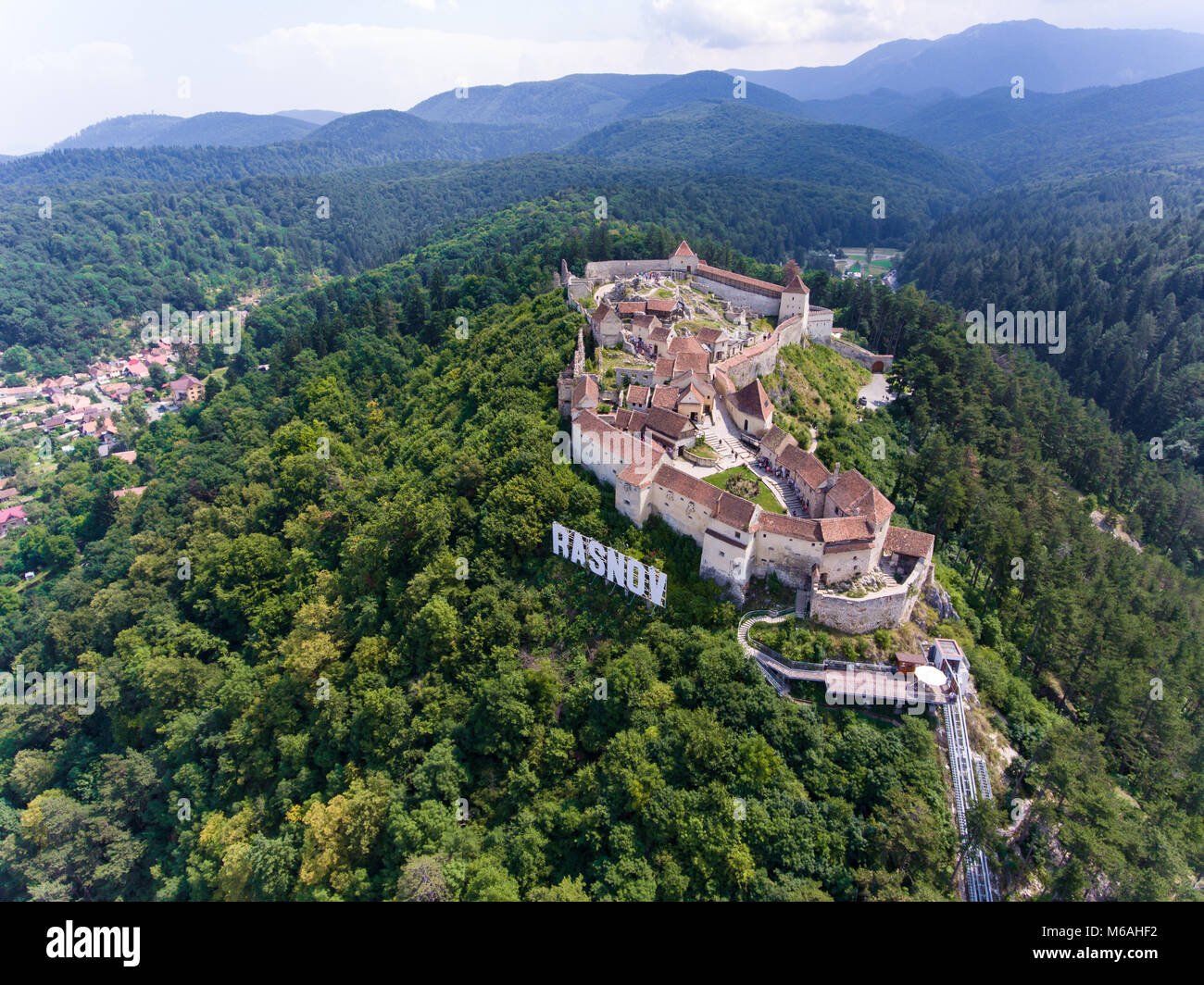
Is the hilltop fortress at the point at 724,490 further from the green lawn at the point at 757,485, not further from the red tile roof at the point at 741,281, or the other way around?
the red tile roof at the point at 741,281

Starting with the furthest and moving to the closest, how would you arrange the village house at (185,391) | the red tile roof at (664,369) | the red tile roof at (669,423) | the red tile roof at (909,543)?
the village house at (185,391), the red tile roof at (664,369), the red tile roof at (669,423), the red tile roof at (909,543)

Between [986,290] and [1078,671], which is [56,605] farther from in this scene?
[986,290]

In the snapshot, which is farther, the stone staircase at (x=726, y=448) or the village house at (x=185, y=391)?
the village house at (x=185, y=391)

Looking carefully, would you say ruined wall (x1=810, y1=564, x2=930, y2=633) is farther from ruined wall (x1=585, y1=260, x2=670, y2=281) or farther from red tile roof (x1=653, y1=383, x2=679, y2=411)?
ruined wall (x1=585, y1=260, x2=670, y2=281)

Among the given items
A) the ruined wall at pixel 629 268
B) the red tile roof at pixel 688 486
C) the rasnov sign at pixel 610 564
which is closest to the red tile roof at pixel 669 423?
the red tile roof at pixel 688 486

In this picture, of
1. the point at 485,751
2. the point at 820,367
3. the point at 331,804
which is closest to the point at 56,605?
the point at 331,804

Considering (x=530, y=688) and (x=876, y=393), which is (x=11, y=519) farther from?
(x=876, y=393)
